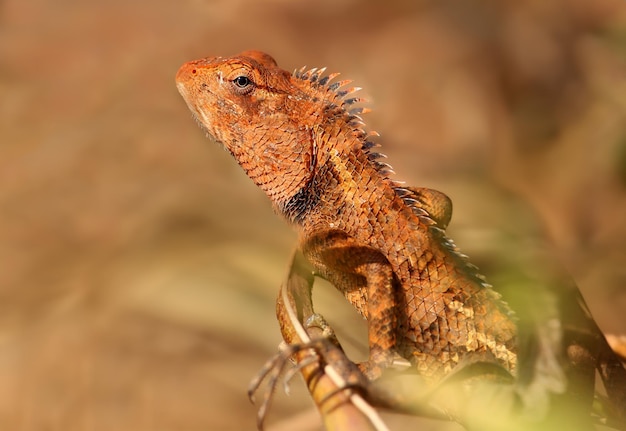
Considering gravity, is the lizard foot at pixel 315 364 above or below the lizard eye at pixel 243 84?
below

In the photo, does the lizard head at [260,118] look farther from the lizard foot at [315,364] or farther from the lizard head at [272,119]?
the lizard foot at [315,364]

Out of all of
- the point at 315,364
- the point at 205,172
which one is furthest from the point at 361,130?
the point at 205,172

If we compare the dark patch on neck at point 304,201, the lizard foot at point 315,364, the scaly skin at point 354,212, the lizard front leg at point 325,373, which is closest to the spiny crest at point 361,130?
the scaly skin at point 354,212

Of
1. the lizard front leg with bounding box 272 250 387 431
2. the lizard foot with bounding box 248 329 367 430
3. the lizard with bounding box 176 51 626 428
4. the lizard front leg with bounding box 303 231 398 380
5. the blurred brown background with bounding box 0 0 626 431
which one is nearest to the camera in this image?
the lizard front leg with bounding box 272 250 387 431

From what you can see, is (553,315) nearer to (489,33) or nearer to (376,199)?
(376,199)

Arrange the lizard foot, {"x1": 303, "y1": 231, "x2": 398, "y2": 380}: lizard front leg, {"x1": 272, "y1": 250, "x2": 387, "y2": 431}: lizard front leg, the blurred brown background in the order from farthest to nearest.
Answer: the blurred brown background < {"x1": 303, "y1": 231, "x2": 398, "y2": 380}: lizard front leg < the lizard foot < {"x1": 272, "y1": 250, "x2": 387, "y2": 431}: lizard front leg

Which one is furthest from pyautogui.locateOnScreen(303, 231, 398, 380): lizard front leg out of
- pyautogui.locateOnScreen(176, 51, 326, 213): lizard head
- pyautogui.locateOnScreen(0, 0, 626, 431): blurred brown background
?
pyautogui.locateOnScreen(0, 0, 626, 431): blurred brown background

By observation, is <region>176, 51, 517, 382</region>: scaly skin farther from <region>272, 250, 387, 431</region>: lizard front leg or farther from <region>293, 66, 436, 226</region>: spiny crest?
<region>272, 250, 387, 431</region>: lizard front leg
